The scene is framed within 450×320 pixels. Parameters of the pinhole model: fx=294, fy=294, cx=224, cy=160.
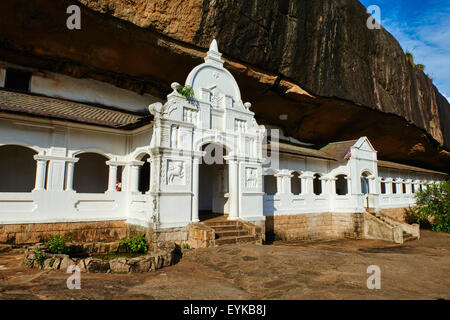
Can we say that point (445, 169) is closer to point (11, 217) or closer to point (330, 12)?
point (330, 12)

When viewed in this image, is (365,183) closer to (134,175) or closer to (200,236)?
(200,236)

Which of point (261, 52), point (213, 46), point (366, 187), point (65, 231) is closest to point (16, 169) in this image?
point (65, 231)

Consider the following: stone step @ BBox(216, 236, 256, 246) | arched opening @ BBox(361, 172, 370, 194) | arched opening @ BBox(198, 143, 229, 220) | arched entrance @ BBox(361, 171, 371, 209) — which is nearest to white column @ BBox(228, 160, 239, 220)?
arched opening @ BBox(198, 143, 229, 220)

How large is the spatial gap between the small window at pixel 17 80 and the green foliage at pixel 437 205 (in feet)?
75.0

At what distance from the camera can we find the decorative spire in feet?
36.6

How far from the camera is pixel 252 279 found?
228 inches

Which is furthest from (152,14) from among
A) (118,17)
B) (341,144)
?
(341,144)

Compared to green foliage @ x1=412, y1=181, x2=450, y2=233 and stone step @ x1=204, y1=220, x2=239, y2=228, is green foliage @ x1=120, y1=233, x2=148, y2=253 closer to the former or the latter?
stone step @ x1=204, y1=220, x2=239, y2=228

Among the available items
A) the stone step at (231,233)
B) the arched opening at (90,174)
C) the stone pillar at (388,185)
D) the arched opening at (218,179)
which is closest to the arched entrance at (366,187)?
the stone pillar at (388,185)

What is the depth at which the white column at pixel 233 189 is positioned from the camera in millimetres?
10969

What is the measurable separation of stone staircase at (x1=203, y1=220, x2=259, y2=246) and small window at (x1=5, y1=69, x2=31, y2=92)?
9.06 meters

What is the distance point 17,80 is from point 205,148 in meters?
7.89

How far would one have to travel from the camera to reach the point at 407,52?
66.2 ft

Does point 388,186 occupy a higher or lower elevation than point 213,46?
lower
